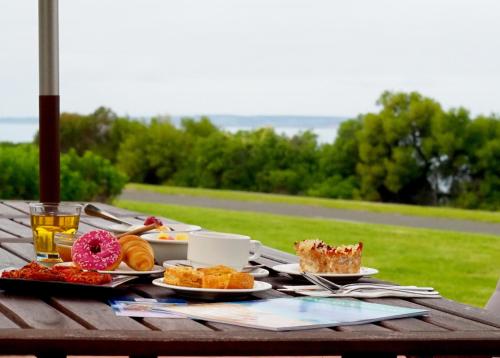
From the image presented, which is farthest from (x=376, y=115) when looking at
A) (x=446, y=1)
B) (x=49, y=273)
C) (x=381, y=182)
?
(x=49, y=273)

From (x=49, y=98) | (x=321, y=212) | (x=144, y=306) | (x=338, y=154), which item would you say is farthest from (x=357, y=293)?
(x=338, y=154)

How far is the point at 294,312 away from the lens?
1566 mm

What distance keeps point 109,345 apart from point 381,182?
1111 centimetres

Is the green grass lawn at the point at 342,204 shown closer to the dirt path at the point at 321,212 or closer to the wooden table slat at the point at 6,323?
the dirt path at the point at 321,212

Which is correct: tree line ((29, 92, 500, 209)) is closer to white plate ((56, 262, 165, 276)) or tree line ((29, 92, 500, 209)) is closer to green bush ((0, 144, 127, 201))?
green bush ((0, 144, 127, 201))

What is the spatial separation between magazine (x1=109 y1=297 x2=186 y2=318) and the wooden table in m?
0.02

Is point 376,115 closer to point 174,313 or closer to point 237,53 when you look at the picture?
point 237,53

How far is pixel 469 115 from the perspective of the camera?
37.6ft

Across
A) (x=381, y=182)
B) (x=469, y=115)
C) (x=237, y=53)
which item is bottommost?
(x=381, y=182)

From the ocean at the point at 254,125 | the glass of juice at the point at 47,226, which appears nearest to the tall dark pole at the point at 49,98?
the glass of juice at the point at 47,226

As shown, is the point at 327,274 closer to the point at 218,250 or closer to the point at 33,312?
the point at 218,250

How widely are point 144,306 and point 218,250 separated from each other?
305mm

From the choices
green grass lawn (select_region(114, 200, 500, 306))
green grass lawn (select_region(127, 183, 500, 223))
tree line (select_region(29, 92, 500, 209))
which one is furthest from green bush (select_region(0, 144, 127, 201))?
tree line (select_region(29, 92, 500, 209))

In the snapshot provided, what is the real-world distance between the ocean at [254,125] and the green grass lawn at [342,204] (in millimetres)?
1265
